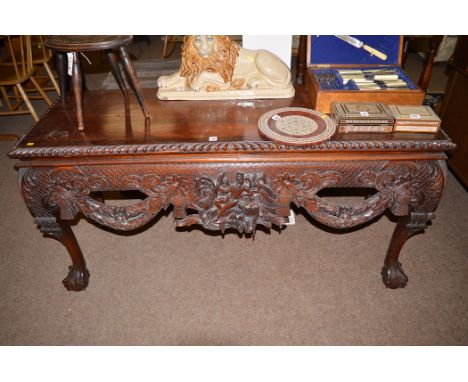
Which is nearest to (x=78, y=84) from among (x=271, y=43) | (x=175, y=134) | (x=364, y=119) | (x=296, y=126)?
(x=175, y=134)

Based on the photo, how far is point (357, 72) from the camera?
5.55 feet

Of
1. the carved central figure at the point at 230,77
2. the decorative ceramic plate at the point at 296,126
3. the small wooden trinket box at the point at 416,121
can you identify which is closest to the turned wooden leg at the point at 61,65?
the carved central figure at the point at 230,77

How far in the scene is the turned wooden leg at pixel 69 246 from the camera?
154 centimetres

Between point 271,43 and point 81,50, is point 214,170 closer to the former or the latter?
point 81,50

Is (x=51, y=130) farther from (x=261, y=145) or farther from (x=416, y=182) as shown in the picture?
(x=416, y=182)

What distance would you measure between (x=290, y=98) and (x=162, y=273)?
3.75 ft

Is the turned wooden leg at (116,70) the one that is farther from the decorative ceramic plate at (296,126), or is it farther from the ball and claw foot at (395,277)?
the ball and claw foot at (395,277)

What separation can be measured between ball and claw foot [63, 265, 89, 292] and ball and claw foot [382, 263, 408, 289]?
1576mm

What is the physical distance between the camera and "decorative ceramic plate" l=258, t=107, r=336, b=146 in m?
1.33

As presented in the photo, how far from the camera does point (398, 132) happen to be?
140 cm

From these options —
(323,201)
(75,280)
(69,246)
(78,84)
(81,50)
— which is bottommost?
(75,280)

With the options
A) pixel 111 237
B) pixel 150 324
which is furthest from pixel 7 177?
pixel 150 324

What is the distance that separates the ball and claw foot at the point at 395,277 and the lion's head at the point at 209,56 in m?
1.24

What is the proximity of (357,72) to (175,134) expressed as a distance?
949 millimetres
